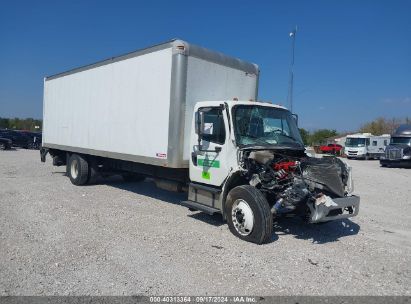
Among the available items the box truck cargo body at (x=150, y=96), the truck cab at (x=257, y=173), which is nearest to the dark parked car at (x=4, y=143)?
the box truck cargo body at (x=150, y=96)

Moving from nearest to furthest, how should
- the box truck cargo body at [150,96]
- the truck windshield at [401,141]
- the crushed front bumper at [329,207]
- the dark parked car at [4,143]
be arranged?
the crushed front bumper at [329,207] → the box truck cargo body at [150,96] → the truck windshield at [401,141] → the dark parked car at [4,143]

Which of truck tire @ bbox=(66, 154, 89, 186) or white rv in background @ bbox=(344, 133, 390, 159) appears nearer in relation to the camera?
truck tire @ bbox=(66, 154, 89, 186)

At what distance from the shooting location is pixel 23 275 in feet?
14.8

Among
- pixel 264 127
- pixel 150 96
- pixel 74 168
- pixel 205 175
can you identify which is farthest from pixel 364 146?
pixel 205 175

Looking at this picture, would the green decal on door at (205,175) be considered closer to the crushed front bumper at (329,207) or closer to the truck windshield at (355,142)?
the crushed front bumper at (329,207)

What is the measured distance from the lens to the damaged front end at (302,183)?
6.02 m

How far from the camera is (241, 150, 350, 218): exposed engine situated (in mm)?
6082

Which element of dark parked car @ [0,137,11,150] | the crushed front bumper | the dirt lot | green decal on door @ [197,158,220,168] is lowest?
the dirt lot

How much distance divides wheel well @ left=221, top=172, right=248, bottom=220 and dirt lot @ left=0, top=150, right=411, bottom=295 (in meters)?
0.62

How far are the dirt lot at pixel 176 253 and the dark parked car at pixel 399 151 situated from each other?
19445mm

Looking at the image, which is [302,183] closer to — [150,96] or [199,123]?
[199,123]

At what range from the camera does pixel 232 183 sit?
6.89 meters

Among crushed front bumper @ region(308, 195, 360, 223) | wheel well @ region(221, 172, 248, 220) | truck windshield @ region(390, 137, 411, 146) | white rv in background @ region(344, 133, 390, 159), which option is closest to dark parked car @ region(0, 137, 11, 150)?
wheel well @ region(221, 172, 248, 220)

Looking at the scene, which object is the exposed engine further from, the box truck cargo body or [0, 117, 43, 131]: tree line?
[0, 117, 43, 131]: tree line
